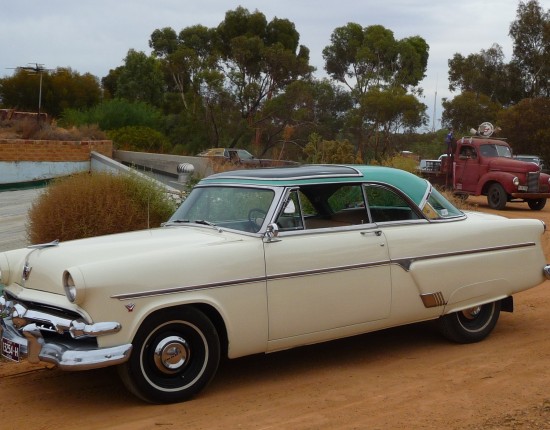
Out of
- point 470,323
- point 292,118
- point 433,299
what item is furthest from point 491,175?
point 433,299

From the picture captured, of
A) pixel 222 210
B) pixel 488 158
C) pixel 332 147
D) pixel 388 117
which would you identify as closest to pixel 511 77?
pixel 388 117

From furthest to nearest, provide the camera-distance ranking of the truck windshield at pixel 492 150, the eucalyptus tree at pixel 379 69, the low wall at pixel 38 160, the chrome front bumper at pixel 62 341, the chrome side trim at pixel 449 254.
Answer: the eucalyptus tree at pixel 379 69 → the truck windshield at pixel 492 150 → the low wall at pixel 38 160 → the chrome side trim at pixel 449 254 → the chrome front bumper at pixel 62 341

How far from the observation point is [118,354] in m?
4.92

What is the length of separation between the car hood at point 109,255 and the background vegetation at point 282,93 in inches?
671

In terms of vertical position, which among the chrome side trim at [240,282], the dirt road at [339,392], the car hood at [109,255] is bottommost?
the dirt road at [339,392]

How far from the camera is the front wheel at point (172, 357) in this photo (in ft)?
16.9

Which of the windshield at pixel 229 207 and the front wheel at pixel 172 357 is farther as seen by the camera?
the windshield at pixel 229 207

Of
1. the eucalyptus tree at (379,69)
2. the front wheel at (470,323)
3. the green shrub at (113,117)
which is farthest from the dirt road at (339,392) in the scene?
the eucalyptus tree at (379,69)

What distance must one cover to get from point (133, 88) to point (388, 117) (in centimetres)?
1292

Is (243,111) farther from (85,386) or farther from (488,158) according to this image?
(85,386)

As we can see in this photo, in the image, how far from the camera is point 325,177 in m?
6.35

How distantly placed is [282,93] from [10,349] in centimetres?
2857

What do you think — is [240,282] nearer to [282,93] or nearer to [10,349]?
[10,349]

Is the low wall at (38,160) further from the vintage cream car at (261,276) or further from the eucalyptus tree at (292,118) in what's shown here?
the eucalyptus tree at (292,118)
